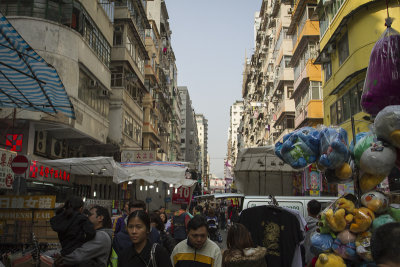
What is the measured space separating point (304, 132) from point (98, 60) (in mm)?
18248

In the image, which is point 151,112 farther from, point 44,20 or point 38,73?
point 38,73

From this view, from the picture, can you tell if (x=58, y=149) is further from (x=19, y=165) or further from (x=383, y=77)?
(x=383, y=77)

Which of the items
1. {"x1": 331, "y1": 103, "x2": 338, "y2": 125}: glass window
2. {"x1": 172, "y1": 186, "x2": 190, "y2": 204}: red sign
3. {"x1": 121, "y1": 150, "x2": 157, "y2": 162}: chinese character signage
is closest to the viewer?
{"x1": 172, "y1": 186, "x2": 190, "y2": 204}: red sign

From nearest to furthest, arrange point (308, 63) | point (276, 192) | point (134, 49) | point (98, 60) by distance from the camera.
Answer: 1. point (276, 192)
2. point (98, 60)
3. point (308, 63)
4. point (134, 49)

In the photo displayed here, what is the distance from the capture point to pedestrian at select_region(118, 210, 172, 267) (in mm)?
3395

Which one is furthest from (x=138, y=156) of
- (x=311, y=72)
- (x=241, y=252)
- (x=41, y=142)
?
(x=241, y=252)

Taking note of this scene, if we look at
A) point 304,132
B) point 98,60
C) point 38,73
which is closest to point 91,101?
point 98,60

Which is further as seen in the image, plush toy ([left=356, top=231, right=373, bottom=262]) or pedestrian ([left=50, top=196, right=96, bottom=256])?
pedestrian ([left=50, top=196, right=96, bottom=256])

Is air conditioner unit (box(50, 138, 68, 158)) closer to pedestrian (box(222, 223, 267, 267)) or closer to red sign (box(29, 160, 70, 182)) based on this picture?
red sign (box(29, 160, 70, 182))

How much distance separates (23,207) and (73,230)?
5259mm

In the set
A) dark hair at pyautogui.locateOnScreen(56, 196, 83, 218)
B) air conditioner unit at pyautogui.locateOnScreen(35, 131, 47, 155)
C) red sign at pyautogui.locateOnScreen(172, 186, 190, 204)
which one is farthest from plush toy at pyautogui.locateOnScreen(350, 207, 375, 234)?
air conditioner unit at pyautogui.locateOnScreen(35, 131, 47, 155)

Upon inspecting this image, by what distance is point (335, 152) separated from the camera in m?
4.48

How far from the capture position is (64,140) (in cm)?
1967

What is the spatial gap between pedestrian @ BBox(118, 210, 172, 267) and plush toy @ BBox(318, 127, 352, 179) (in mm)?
2277
